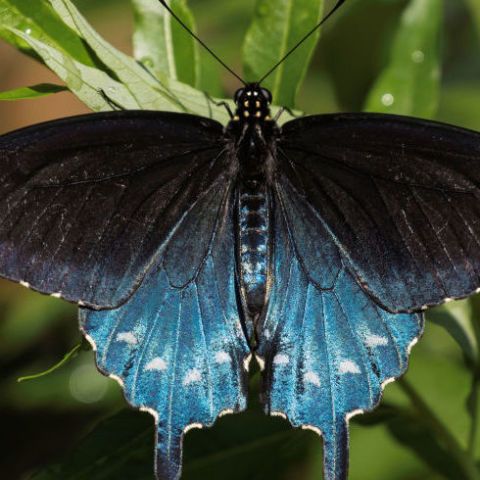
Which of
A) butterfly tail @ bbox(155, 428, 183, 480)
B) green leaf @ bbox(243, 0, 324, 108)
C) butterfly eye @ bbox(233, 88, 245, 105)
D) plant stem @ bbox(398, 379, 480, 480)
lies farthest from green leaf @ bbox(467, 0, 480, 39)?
butterfly tail @ bbox(155, 428, 183, 480)

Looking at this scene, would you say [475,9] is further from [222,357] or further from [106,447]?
[106,447]

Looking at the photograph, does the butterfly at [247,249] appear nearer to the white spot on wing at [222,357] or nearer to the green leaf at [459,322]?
the white spot on wing at [222,357]

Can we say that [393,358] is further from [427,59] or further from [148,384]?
[427,59]

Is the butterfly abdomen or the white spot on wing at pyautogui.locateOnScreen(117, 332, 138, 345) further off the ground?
the butterfly abdomen

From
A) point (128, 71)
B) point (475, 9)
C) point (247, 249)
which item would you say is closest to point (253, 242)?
point (247, 249)

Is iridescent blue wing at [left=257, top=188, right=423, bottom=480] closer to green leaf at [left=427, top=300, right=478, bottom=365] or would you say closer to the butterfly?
the butterfly

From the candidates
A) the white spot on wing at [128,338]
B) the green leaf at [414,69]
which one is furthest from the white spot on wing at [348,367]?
the green leaf at [414,69]

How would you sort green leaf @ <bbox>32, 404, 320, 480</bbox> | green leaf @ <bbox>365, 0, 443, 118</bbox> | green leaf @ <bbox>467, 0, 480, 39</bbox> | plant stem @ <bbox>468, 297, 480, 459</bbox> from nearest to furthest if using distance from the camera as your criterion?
plant stem @ <bbox>468, 297, 480, 459</bbox> < green leaf @ <bbox>32, 404, 320, 480</bbox> < green leaf @ <bbox>365, 0, 443, 118</bbox> < green leaf @ <bbox>467, 0, 480, 39</bbox>
